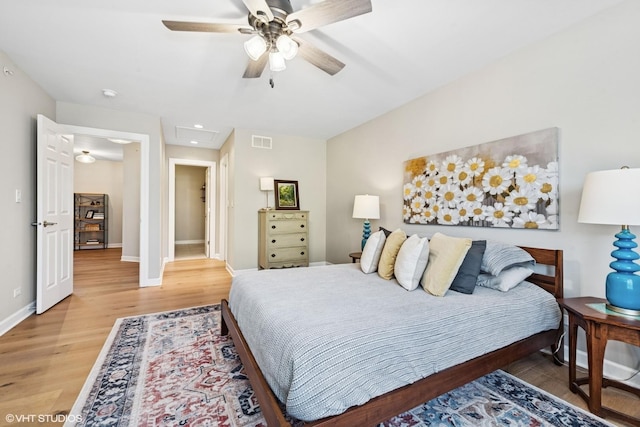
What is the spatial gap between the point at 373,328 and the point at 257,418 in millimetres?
810

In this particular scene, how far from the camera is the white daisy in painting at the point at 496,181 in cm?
237

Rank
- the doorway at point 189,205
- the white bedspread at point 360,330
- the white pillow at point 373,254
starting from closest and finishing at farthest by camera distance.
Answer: the white bedspread at point 360,330
the white pillow at point 373,254
the doorway at point 189,205

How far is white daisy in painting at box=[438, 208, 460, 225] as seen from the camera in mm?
2773

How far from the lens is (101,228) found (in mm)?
7336

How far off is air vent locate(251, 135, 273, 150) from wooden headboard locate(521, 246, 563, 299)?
12.7 feet

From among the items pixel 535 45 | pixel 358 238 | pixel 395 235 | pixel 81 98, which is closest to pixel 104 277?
pixel 81 98

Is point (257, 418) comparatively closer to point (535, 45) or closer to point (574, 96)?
point (574, 96)

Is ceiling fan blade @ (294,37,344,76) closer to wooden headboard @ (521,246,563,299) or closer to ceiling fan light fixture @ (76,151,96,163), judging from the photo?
wooden headboard @ (521,246,563,299)

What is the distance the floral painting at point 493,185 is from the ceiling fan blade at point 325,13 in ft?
5.67

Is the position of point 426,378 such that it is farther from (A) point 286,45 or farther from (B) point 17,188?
(B) point 17,188

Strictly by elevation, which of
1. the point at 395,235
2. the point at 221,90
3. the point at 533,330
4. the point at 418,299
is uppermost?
the point at 221,90

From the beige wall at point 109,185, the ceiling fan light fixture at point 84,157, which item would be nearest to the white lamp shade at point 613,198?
the ceiling fan light fixture at point 84,157

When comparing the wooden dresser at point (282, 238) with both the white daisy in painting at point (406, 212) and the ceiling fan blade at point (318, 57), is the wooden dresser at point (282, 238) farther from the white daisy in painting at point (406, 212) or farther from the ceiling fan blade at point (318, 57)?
the ceiling fan blade at point (318, 57)

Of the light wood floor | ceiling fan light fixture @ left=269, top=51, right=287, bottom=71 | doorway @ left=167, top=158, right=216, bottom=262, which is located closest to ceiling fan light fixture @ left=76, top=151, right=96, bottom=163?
doorway @ left=167, top=158, right=216, bottom=262
